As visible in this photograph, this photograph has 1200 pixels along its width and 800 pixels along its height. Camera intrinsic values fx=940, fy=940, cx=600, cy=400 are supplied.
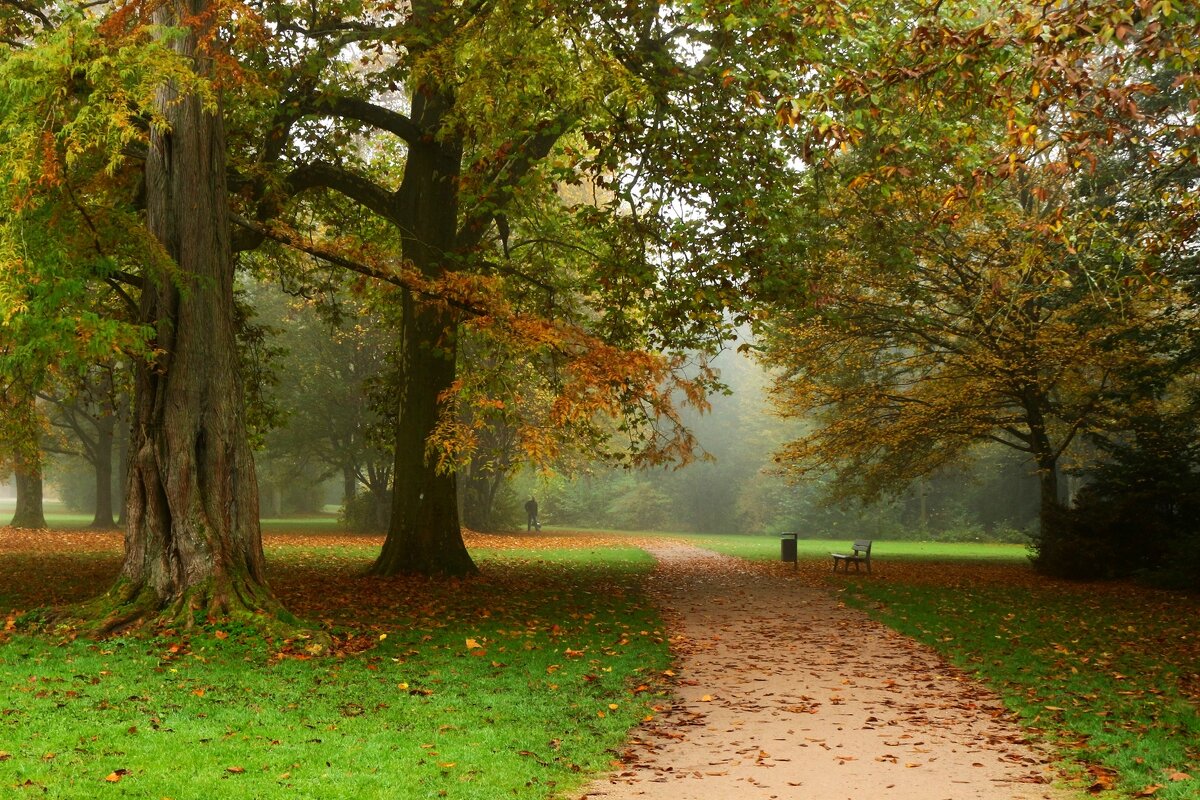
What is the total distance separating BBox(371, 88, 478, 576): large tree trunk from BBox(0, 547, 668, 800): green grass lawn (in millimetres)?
3966

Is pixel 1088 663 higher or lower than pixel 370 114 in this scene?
lower

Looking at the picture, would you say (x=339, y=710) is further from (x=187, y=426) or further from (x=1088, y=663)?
(x=1088, y=663)

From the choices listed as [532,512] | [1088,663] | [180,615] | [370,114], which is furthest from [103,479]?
[1088,663]

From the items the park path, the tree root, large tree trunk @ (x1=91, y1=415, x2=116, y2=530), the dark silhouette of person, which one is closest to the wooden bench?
the park path

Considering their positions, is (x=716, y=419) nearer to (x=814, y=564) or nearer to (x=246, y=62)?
(x=814, y=564)

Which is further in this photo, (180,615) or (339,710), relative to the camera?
(180,615)

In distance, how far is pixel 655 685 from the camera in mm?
9227

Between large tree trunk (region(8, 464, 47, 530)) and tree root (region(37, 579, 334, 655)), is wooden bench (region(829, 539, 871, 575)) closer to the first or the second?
tree root (region(37, 579, 334, 655))

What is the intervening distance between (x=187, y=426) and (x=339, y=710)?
4.75 metres

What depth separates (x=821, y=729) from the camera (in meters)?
7.65

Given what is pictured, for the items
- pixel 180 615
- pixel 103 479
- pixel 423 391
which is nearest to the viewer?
pixel 180 615

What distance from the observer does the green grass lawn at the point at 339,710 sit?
5.83m

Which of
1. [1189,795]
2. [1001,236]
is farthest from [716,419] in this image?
[1189,795]

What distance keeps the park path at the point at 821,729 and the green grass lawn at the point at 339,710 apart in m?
0.46
